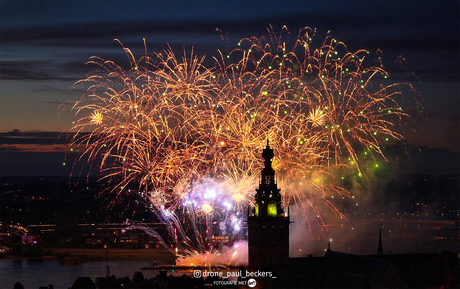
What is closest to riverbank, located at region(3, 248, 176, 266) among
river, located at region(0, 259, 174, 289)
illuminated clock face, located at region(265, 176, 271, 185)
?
river, located at region(0, 259, 174, 289)

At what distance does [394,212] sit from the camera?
151000 mm

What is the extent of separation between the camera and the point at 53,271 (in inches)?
4429

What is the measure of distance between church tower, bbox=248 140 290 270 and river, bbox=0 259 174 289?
3344cm

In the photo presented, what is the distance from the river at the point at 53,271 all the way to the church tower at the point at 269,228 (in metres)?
33.4

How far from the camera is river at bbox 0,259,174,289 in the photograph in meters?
95.7

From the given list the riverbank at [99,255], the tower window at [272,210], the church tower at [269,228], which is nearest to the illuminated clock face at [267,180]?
the church tower at [269,228]

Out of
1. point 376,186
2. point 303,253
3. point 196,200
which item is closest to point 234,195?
point 196,200

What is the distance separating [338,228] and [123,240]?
52.2m

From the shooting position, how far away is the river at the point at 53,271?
3767 inches

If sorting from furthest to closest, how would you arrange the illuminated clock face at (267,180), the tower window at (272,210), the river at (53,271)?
1. the river at (53,271)
2. the tower window at (272,210)
3. the illuminated clock face at (267,180)

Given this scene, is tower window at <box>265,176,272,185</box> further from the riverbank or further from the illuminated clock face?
the riverbank

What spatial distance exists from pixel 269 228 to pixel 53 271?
5872cm

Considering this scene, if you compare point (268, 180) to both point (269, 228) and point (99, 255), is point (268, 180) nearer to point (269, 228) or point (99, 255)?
point (269, 228)

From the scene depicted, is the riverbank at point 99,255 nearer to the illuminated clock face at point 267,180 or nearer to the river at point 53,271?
the river at point 53,271
